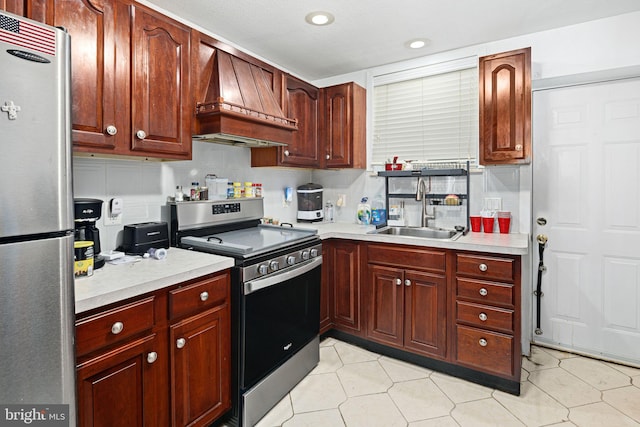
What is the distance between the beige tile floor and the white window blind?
171 cm

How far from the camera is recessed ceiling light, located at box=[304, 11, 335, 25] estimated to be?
2268 millimetres

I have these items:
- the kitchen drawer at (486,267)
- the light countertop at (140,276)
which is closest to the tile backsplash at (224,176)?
the light countertop at (140,276)

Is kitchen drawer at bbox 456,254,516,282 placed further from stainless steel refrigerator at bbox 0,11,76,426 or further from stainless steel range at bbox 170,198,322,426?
stainless steel refrigerator at bbox 0,11,76,426

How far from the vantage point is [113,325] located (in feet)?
4.26

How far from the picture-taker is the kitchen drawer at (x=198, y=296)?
154 centimetres

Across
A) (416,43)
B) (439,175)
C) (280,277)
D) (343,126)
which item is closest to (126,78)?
(280,277)

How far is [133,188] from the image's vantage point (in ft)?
6.84

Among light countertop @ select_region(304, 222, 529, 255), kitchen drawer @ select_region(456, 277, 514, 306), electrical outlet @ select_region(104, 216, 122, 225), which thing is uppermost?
electrical outlet @ select_region(104, 216, 122, 225)

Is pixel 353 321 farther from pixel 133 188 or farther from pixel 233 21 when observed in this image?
pixel 233 21

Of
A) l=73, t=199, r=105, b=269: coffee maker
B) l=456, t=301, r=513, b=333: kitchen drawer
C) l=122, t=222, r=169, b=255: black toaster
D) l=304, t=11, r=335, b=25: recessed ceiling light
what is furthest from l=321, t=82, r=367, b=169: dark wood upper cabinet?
l=73, t=199, r=105, b=269: coffee maker

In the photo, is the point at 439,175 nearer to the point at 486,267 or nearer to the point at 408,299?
the point at 486,267

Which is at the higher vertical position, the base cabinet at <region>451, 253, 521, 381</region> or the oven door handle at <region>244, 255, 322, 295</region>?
the oven door handle at <region>244, 255, 322, 295</region>

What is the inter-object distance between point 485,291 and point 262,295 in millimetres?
1409

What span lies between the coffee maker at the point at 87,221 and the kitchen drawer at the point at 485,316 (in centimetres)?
213
